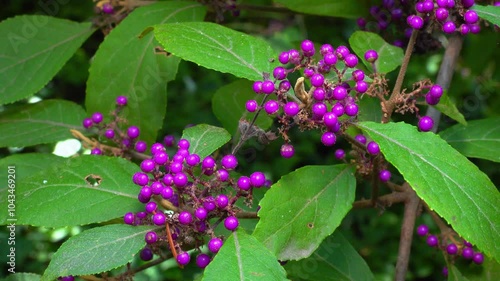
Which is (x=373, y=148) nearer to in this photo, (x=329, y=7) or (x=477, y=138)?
(x=477, y=138)

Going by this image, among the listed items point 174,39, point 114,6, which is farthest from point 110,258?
point 114,6

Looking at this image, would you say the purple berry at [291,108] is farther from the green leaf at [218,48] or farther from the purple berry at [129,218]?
the purple berry at [129,218]

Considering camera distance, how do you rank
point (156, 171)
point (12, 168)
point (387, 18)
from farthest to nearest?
point (387, 18) < point (12, 168) < point (156, 171)

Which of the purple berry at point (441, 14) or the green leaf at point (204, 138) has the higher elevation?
the purple berry at point (441, 14)

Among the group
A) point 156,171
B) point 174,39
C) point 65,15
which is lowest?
point 65,15

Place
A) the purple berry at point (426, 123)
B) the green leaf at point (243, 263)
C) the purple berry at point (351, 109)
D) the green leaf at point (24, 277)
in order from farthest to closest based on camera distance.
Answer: the green leaf at point (24, 277) → the purple berry at point (426, 123) → the purple berry at point (351, 109) → the green leaf at point (243, 263)

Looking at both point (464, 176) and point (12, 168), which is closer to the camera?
point (464, 176)

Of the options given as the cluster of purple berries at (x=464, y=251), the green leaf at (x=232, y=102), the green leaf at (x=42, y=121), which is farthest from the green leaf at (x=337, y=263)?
the green leaf at (x=42, y=121)

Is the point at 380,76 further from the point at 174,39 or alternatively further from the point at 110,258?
the point at 110,258
